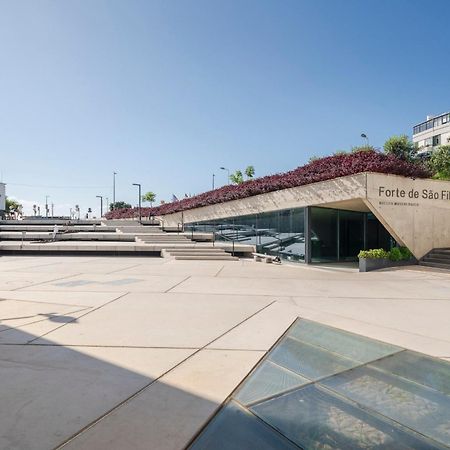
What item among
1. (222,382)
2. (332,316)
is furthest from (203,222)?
(222,382)

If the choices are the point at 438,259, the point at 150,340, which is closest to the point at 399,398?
the point at 150,340

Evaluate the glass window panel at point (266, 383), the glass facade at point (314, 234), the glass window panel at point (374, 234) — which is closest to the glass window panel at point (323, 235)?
the glass facade at point (314, 234)

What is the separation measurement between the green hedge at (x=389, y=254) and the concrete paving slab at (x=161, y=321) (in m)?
7.00

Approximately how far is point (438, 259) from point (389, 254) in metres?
2.11

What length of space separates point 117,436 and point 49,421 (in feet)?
1.84

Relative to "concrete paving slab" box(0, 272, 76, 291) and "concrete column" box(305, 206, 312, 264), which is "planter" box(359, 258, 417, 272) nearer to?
"concrete column" box(305, 206, 312, 264)

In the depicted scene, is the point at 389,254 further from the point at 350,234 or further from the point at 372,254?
the point at 350,234

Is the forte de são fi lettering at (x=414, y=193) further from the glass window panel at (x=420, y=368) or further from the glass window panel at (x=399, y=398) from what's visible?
the glass window panel at (x=399, y=398)

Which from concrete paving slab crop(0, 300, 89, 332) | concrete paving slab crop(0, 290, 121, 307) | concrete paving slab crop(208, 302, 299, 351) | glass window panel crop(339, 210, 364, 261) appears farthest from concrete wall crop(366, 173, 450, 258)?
concrete paving slab crop(0, 300, 89, 332)

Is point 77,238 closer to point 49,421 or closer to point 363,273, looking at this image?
point 363,273

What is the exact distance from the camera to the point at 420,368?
3.36 meters

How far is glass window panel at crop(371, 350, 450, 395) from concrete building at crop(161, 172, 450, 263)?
918 centimetres

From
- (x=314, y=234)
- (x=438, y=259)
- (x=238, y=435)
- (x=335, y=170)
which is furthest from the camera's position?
(x=314, y=234)

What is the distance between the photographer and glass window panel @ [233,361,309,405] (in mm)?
2758
